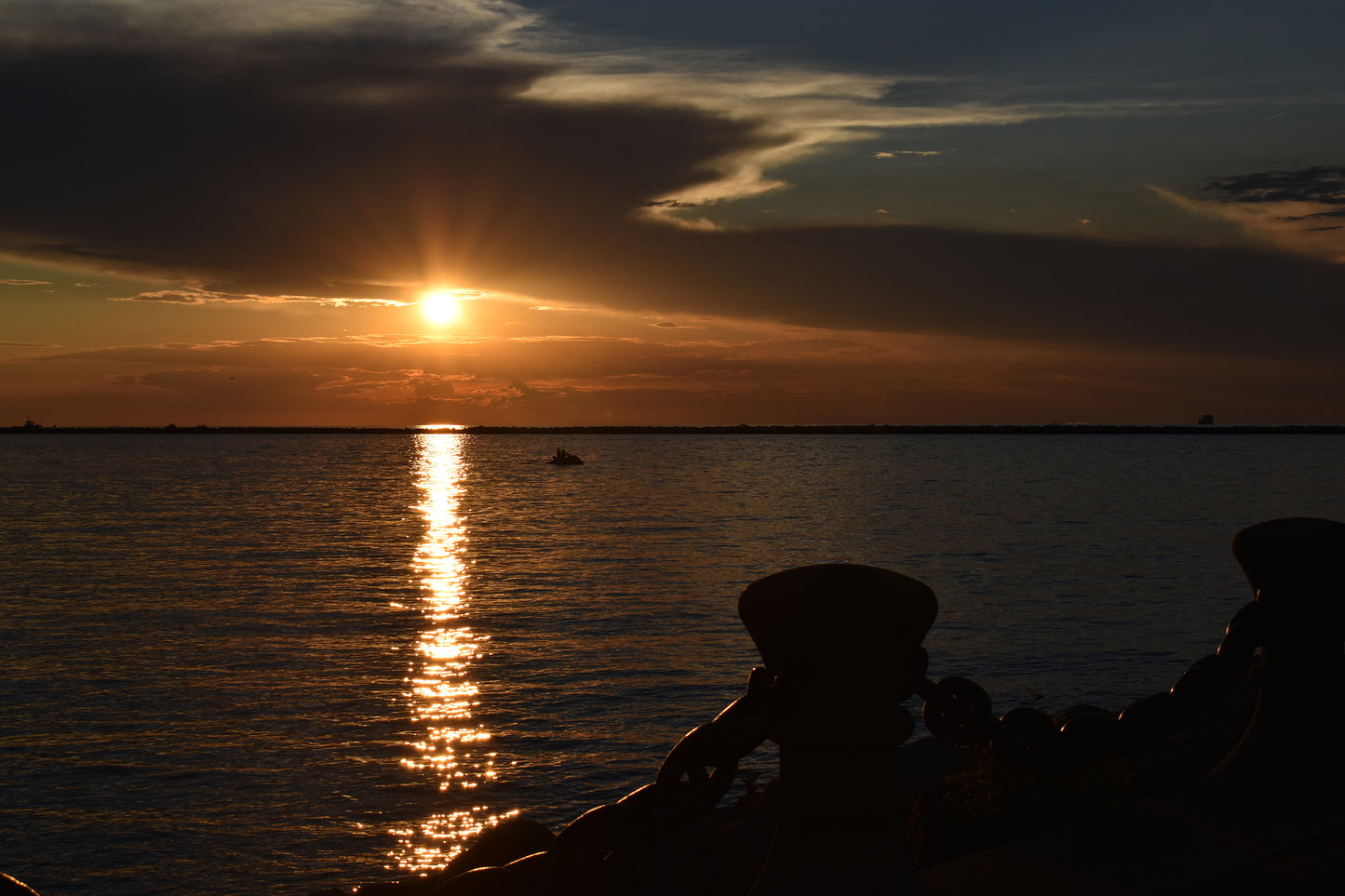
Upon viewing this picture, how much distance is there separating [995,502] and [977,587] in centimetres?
4891

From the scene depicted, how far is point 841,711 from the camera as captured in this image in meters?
3.26

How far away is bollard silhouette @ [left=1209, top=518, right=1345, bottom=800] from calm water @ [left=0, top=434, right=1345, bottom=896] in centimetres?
887

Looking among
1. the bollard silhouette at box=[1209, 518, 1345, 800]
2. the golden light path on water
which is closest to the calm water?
the golden light path on water

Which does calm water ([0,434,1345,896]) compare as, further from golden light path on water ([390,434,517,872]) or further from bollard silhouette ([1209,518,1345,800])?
bollard silhouette ([1209,518,1345,800])

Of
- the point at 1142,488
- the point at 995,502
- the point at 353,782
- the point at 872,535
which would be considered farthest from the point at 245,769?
the point at 1142,488

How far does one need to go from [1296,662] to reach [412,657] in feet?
65.9

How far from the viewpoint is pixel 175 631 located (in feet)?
87.4

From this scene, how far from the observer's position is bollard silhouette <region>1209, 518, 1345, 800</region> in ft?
17.0

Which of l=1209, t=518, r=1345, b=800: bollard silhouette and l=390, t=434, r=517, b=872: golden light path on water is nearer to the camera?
l=1209, t=518, r=1345, b=800: bollard silhouette

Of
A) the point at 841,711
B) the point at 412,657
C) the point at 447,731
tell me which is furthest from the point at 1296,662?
the point at 412,657

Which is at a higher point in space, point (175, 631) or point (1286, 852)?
point (1286, 852)

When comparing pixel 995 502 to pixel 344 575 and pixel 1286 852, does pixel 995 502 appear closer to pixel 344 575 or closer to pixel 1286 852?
pixel 344 575

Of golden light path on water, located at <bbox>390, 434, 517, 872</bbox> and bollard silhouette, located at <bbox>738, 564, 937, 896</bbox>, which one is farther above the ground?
bollard silhouette, located at <bbox>738, 564, 937, 896</bbox>

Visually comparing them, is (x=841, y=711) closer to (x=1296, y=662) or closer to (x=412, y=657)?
(x=1296, y=662)
